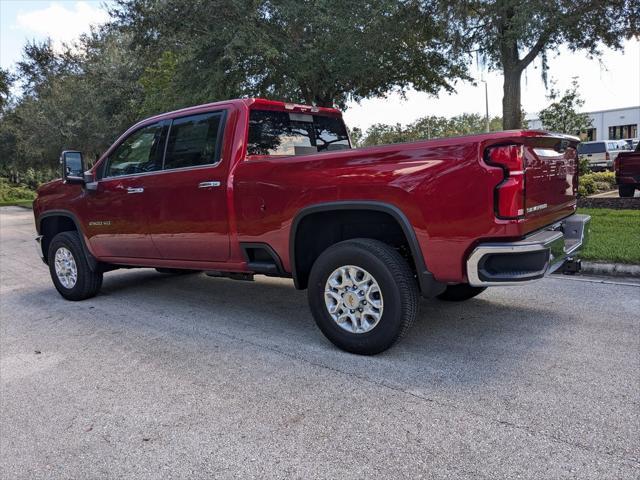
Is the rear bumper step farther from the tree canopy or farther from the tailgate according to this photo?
the tree canopy

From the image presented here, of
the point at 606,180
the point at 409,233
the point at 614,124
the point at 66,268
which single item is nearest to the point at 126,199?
the point at 66,268

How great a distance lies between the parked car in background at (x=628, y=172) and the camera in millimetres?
12961

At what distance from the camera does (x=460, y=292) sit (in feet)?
17.4

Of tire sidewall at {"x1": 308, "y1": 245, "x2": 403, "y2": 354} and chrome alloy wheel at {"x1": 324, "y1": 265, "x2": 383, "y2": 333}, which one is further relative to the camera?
chrome alloy wheel at {"x1": 324, "y1": 265, "x2": 383, "y2": 333}

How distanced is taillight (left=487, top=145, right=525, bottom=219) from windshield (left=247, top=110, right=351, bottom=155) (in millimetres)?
2266

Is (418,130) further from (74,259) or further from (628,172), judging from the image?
(74,259)

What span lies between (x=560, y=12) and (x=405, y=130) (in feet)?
121

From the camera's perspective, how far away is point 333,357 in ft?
13.3

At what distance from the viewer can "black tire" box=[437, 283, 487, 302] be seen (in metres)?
5.25

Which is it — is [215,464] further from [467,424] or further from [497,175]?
[497,175]

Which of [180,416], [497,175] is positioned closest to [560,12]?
[497,175]

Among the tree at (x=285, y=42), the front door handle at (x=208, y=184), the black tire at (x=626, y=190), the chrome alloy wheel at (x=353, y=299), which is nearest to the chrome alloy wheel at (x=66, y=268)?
the front door handle at (x=208, y=184)

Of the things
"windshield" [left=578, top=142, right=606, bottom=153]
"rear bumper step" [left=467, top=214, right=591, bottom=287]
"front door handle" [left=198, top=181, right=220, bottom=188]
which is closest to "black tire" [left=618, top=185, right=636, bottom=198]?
"rear bumper step" [left=467, top=214, right=591, bottom=287]

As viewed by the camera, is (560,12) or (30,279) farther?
(560,12)
